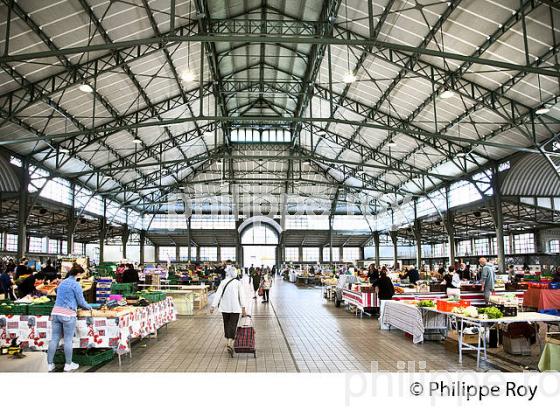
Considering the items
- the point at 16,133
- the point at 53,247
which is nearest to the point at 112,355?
the point at 16,133

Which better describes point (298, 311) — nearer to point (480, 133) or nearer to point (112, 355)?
point (112, 355)

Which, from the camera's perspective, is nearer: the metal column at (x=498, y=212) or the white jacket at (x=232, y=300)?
the white jacket at (x=232, y=300)

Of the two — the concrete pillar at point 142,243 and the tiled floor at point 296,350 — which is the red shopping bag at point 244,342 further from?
the concrete pillar at point 142,243

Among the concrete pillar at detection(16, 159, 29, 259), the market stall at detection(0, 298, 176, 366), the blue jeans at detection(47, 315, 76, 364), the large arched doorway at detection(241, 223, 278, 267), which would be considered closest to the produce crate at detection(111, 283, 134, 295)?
Answer: the market stall at detection(0, 298, 176, 366)

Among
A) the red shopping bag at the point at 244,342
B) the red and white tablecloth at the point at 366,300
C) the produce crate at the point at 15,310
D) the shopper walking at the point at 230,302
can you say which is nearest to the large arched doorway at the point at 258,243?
the red and white tablecloth at the point at 366,300

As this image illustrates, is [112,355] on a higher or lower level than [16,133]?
lower

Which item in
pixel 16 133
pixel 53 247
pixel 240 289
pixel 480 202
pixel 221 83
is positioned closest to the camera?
pixel 240 289

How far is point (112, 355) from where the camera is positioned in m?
7.14

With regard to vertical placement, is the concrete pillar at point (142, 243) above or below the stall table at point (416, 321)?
above

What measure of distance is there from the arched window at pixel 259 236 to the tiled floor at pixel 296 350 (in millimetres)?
30959

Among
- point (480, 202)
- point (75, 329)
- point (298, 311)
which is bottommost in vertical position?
point (298, 311)

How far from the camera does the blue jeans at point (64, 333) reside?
6.17 metres

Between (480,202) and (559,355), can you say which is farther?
(480,202)

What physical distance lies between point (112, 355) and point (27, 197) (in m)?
16.6
